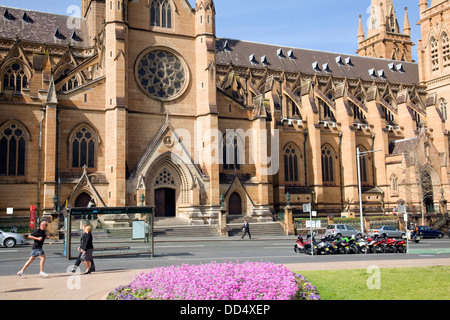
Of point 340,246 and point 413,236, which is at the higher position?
point 340,246

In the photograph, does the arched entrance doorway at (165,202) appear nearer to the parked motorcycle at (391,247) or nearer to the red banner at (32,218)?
the red banner at (32,218)

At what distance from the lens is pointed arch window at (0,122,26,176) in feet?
117

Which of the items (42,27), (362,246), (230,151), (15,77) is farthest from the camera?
(42,27)

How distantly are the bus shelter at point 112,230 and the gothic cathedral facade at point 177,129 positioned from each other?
6.44 ft

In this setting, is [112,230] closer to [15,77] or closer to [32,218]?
[32,218]

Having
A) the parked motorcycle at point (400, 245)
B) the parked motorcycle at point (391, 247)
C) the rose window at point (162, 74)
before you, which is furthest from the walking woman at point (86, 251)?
the rose window at point (162, 74)

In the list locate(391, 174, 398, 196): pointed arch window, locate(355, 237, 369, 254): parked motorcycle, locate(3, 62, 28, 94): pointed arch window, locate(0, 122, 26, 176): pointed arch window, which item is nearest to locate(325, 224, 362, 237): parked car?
locate(355, 237, 369, 254): parked motorcycle

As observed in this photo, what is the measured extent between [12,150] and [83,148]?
208 inches

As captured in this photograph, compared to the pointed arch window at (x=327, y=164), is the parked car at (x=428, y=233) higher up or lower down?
lower down

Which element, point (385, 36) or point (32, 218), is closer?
point (32, 218)

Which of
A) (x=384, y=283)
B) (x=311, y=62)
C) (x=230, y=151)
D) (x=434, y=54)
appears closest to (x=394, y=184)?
(x=311, y=62)

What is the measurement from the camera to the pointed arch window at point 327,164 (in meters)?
54.3

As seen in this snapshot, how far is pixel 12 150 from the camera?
35.9 meters

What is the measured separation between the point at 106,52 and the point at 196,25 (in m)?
8.87
